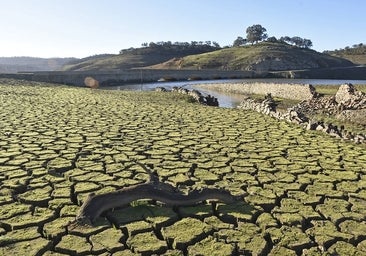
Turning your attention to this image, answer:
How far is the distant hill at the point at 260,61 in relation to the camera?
86875 millimetres

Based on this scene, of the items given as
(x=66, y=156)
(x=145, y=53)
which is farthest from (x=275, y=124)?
(x=145, y=53)

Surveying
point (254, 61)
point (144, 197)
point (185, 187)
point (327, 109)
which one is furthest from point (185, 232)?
point (254, 61)

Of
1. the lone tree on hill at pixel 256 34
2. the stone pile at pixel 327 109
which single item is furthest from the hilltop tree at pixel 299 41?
the stone pile at pixel 327 109

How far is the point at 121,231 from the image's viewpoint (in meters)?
4.18

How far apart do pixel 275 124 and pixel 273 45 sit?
100 metres

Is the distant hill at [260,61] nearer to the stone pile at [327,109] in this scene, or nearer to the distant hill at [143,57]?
the distant hill at [143,57]

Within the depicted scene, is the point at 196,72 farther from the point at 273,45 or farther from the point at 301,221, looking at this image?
the point at 301,221

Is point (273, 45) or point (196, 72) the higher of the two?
point (273, 45)

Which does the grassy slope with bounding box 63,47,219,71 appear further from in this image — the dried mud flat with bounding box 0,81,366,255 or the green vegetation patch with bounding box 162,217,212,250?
the green vegetation patch with bounding box 162,217,212,250

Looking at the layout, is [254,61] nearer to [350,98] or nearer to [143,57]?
[143,57]

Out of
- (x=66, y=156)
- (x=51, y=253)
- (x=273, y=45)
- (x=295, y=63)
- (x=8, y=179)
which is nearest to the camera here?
(x=51, y=253)

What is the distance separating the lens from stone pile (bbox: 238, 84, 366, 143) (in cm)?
1071

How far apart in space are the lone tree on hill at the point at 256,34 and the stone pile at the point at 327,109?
358 ft

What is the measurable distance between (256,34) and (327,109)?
371 ft
